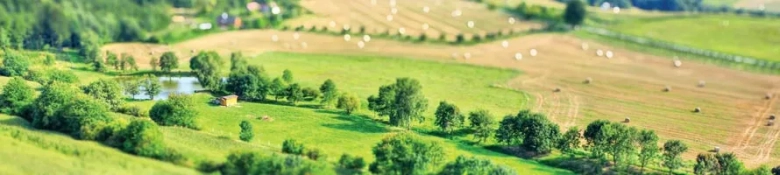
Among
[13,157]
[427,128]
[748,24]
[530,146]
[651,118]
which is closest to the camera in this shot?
[13,157]

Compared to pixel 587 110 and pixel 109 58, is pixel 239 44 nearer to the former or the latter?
pixel 109 58

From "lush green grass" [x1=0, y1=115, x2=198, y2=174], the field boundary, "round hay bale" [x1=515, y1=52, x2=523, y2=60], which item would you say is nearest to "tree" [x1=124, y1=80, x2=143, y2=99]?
"lush green grass" [x1=0, y1=115, x2=198, y2=174]

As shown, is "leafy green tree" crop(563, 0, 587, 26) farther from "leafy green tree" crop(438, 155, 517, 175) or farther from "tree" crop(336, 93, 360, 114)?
"leafy green tree" crop(438, 155, 517, 175)

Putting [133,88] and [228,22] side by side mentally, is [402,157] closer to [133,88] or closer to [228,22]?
[133,88]

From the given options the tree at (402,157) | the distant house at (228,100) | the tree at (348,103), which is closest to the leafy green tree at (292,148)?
the tree at (402,157)

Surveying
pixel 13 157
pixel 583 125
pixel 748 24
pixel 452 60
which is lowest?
pixel 13 157

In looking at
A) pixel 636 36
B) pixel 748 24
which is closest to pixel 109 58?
pixel 636 36

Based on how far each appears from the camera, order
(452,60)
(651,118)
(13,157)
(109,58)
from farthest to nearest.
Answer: (452,60) < (109,58) < (651,118) < (13,157)

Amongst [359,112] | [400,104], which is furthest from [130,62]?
[400,104]
